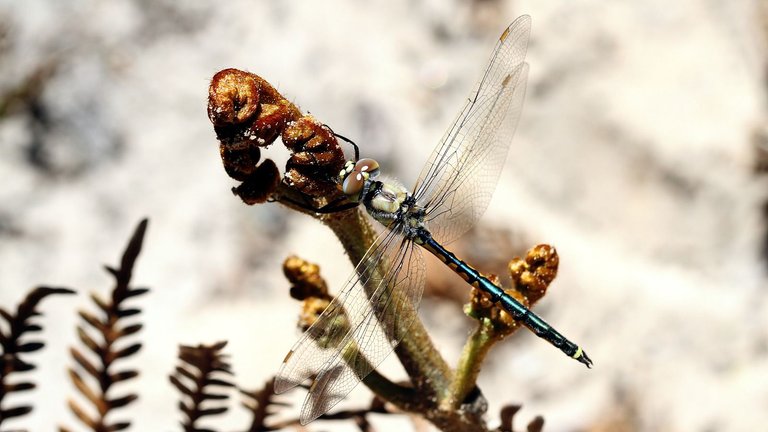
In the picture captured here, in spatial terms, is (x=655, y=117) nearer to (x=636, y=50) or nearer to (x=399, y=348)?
(x=636, y=50)

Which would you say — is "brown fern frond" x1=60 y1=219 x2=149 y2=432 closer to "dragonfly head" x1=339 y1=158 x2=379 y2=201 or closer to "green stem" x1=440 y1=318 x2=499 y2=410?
"dragonfly head" x1=339 y1=158 x2=379 y2=201

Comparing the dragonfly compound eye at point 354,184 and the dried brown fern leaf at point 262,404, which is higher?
the dragonfly compound eye at point 354,184

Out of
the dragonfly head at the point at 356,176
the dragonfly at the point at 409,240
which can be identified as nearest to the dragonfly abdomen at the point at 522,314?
the dragonfly at the point at 409,240

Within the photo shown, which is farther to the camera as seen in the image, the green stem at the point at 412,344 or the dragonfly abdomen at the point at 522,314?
the dragonfly abdomen at the point at 522,314

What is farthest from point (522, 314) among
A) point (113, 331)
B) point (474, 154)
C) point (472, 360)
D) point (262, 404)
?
point (113, 331)

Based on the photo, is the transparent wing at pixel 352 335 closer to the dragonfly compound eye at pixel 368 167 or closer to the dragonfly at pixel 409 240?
the dragonfly at pixel 409 240

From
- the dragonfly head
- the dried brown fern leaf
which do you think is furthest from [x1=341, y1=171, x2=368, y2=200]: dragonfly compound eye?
the dried brown fern leaf

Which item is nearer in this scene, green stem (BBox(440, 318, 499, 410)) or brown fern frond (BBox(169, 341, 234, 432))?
green stem (BBox(440, 318, 499, 410))
